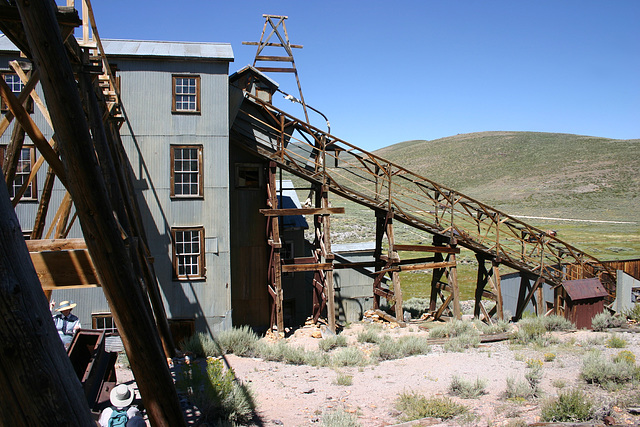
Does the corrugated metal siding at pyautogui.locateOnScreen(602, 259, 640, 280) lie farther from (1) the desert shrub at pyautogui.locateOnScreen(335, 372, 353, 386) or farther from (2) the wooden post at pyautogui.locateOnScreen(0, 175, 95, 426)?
(2) the wooden post at pyautogui.locateOnScreen(0, 175, 95, 426)

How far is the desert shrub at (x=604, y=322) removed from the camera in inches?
646

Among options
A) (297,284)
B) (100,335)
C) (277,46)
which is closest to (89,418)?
(100,335)

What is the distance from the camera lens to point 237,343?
13.8 m

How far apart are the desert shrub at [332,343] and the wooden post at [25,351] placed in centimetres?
1251

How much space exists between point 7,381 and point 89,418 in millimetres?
443

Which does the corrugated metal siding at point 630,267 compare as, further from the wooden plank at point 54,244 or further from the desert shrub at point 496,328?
the wooden plank at point 54,244

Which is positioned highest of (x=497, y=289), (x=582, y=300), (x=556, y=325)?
(x=497, y=289)

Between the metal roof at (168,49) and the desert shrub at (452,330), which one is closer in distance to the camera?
the metal roof at (168,49)

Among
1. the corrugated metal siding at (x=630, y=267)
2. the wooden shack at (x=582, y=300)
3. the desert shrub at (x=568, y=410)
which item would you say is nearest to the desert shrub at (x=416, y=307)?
the wooden shack at (x=582, y=300)

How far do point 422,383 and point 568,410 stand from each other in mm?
3433

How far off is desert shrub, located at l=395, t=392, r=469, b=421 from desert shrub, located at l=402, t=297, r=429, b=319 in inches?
455

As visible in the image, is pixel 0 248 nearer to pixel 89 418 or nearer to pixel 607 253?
pixel 89 418

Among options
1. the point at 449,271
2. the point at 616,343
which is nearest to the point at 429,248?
the point at 449,271

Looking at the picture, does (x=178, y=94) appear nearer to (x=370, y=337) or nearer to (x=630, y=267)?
(x=370, y=337)
